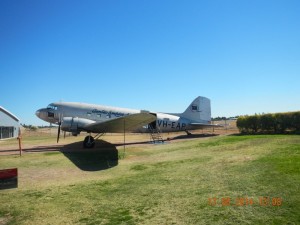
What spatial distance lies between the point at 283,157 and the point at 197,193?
17.1 feet

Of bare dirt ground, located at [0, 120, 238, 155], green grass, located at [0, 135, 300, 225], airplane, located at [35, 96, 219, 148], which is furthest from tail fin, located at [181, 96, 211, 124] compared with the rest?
green grass, located at [0, 135, 300, 225]

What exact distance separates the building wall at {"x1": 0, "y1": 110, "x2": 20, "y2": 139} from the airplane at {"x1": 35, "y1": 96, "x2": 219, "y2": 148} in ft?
57.7

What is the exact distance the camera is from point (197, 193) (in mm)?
7676

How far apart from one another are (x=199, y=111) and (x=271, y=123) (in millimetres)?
8960

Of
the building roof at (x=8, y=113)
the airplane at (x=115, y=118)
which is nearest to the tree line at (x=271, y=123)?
the airplane at (x=115, y=118)

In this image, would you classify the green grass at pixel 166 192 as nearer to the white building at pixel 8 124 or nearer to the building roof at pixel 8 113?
the white building at pixel 8 124

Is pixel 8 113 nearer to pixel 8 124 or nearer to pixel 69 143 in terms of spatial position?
pixel 8 124

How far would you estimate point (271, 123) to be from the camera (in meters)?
24.0

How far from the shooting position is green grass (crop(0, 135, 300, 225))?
6.14m

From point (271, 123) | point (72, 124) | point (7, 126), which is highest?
point (7, 126)

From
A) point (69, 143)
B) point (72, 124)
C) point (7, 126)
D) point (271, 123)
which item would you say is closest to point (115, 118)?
point (72, 124)

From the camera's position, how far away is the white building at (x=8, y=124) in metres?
38.1

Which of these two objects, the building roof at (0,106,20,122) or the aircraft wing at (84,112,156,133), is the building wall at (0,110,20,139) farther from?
the aircraft wing at (84,112,156,133)

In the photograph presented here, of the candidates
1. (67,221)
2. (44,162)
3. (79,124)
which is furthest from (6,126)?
(67,221)
